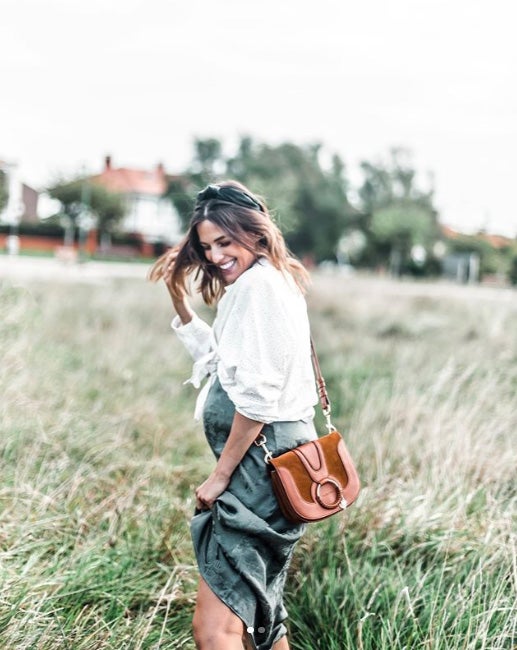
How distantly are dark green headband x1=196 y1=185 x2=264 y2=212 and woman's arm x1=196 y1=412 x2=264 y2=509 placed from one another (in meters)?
0.64

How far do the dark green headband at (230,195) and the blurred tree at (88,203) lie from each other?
33464mm

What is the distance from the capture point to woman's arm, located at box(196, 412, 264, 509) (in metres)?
2.04

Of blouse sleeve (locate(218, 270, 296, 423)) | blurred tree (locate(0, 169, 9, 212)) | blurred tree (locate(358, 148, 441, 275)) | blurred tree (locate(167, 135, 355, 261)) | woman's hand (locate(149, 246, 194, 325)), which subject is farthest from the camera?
blurred tree (locate(167, 135, 355, 261))

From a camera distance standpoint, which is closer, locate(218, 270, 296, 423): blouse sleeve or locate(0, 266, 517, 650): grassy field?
locate(218, 270, 296, 423): blouse sleeve

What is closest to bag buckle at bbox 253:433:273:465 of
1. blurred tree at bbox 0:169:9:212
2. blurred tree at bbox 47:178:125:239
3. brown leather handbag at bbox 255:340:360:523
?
brown leather handbag at bbox 255:340:360:523

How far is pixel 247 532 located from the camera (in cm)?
208

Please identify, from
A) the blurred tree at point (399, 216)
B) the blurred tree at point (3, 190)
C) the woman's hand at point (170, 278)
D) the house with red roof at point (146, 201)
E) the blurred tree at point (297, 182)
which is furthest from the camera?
the house with red roof at point (146, 201)

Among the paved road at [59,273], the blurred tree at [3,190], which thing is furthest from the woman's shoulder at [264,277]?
the blurred tree at [3,190]

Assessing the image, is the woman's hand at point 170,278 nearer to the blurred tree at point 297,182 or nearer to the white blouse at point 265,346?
the white blouse at point 265,346

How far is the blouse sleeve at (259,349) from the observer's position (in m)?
1.98

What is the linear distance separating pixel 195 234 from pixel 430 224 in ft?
120

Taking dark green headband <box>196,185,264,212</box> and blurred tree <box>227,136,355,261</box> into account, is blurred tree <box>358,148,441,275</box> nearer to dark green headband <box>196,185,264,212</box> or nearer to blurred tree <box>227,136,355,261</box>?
blurred tree <box>227,136,355,261</box>

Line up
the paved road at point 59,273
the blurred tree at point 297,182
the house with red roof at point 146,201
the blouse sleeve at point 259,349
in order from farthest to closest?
the house with red roof at point 146,201 < the blurred tree at point 297,182 < the paved road at point 59,273 < the blouse sleeve at point 259,349

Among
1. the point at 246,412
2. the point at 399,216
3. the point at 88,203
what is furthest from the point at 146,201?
the point at 246,412
